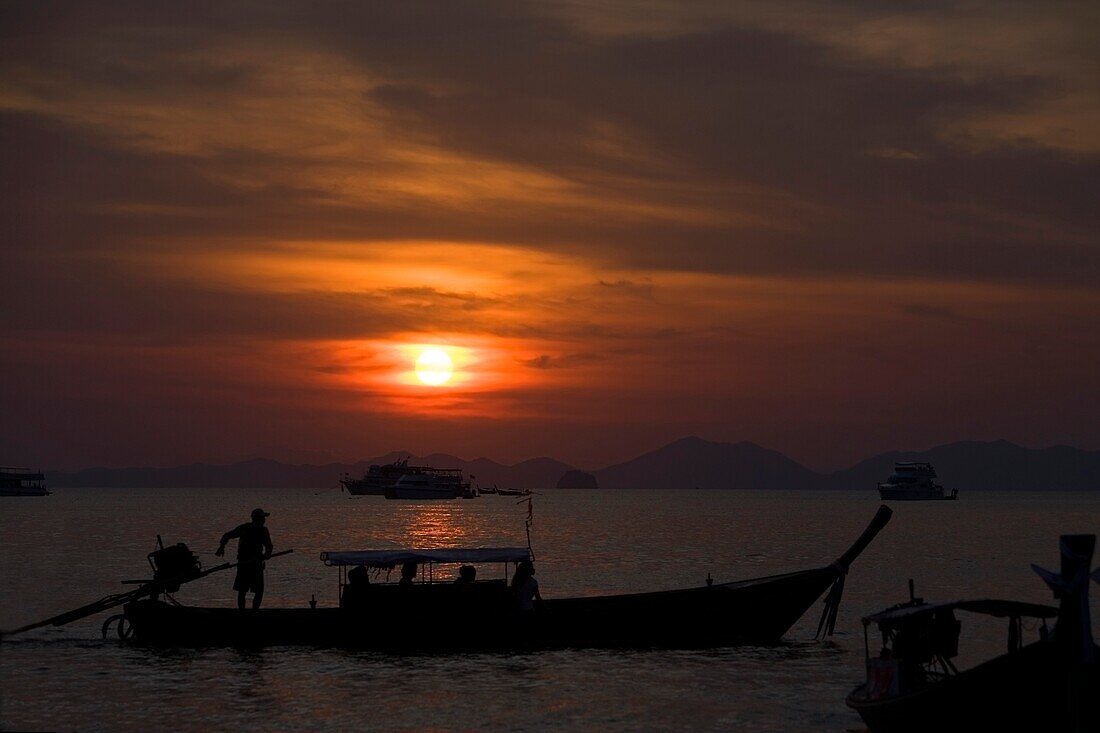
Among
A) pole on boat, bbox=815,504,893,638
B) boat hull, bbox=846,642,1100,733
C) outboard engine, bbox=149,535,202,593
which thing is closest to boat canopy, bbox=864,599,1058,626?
boat hull, bbox=846,642,1100,733

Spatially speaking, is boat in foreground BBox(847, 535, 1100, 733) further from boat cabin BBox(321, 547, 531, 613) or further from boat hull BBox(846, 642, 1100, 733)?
boat cabin BBox(321, 547, 531, 613)

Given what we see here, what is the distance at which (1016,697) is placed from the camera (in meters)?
16.6

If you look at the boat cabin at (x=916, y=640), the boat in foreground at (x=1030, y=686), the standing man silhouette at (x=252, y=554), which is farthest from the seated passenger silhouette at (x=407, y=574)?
the boat in foreground at (x=1030, y=686)

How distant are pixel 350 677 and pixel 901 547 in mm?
73456

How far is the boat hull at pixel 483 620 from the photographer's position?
94.3ft

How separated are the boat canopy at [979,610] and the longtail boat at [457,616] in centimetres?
934

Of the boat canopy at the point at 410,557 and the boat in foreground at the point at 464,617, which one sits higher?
the boat canopy at the point at 410,557

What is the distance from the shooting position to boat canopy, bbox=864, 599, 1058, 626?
18.2 metres

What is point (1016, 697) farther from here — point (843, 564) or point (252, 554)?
point (252, 554)

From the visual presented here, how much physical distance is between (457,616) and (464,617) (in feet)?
0.58

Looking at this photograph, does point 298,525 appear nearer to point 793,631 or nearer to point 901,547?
point 901,547

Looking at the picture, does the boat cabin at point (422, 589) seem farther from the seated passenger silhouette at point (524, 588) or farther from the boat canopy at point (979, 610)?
the boat canopy at point (979, 610)

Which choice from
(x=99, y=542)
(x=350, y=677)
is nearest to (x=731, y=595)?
(x=350, y=677)

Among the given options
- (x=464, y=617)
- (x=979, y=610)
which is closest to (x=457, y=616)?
(x=464, y=617)
